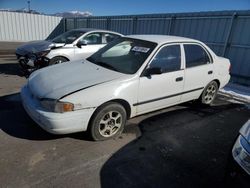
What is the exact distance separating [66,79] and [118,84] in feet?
2.72

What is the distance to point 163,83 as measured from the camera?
148 inches

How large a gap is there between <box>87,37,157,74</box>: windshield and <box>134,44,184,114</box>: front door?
207 mm

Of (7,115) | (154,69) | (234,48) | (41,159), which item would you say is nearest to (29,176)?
(41,159)

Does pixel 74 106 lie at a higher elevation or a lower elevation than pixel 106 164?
higher

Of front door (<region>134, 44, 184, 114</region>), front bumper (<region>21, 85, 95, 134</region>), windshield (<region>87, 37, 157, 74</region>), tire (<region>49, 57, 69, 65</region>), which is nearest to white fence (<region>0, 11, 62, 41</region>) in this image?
tire (<region>49, 57, 69, 65</region>)

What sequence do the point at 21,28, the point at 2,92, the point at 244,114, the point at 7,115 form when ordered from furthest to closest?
the point at 21,28
the point at 2,92
the point at 244,114
the point at 7,115

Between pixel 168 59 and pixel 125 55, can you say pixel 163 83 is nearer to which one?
pixel 168 59

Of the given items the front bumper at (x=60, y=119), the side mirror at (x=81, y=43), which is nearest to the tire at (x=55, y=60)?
the side mirror at (x=81, y=43)

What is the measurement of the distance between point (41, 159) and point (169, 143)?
1935 mm

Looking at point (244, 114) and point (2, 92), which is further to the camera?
point (2, 92)

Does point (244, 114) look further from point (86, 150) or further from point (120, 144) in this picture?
point (86, 150)

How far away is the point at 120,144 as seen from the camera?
3309 millimetres

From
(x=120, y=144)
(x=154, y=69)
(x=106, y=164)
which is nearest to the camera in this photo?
(x=106, y=164)

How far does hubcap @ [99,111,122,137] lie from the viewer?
3271 millimetres
